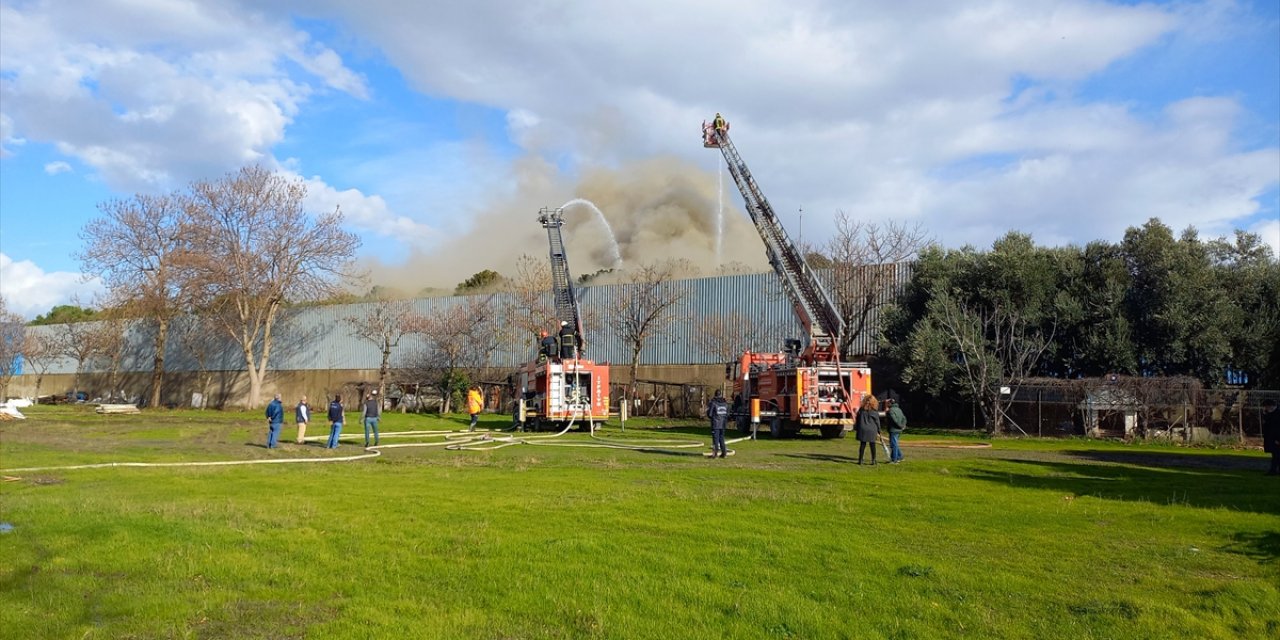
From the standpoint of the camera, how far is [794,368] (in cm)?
3206

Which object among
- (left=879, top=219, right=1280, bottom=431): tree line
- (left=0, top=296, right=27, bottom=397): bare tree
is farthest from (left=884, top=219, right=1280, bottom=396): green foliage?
(left=0, top=296, right=27, bottom=397): bare tree

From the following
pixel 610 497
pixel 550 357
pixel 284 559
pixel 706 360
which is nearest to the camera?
pixel 284 559

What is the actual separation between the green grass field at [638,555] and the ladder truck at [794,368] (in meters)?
12.9

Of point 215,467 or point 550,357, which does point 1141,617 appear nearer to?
point 215,467

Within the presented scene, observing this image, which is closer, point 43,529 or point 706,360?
point 43,529

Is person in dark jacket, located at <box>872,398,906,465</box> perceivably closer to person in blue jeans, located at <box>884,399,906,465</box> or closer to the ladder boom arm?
person in blue jeans, located at <box>884,399,906,465</box>

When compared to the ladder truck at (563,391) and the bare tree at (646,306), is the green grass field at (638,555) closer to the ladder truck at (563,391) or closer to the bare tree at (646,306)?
the ladder truck at (563,391)

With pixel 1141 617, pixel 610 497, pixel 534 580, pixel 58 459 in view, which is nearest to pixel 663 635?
pixel 534 580

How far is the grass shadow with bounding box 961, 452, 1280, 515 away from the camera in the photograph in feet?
46.8

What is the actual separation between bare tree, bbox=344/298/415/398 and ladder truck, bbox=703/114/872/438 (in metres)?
27.9

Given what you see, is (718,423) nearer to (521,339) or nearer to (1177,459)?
(1177,459)

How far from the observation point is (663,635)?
6.78 metres

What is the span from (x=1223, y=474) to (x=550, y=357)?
25660 millimetres

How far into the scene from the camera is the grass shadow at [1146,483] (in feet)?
46.8
